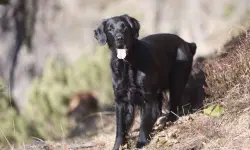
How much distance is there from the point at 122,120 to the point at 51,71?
285 inches

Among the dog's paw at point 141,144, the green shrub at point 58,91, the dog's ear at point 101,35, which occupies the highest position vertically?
the dog's ear at point 101,35

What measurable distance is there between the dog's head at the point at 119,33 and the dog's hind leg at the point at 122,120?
564mm

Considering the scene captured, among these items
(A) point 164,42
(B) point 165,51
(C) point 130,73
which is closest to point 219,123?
(C) point 130,73

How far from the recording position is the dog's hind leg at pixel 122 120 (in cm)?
506

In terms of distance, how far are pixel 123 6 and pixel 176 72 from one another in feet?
45.8

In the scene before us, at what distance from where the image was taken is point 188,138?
469cm

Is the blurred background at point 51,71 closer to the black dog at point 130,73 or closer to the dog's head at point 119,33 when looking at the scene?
the black dog at point 130,73

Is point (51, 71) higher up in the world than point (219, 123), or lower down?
lower down

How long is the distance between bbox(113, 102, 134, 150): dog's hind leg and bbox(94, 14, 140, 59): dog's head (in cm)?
56

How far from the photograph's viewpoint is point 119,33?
478 cm

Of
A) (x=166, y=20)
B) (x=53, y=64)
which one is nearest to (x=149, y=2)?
(x=166, y=20)

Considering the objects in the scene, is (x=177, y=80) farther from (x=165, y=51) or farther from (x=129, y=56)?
(x=129, y=56)

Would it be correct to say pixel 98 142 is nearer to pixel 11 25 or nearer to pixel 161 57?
pixel 161 57

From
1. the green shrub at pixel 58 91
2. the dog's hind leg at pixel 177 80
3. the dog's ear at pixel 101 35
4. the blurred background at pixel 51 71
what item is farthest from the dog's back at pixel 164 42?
the green shrub at pixel 58 91
